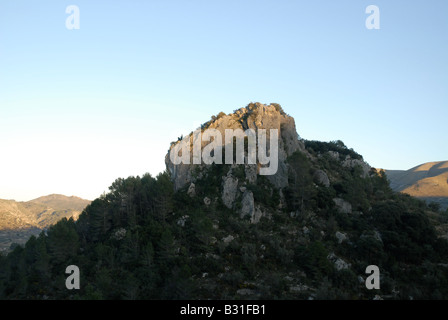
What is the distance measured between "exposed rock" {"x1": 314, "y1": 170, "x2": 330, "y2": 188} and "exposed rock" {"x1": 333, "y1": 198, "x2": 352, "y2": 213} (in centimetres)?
538

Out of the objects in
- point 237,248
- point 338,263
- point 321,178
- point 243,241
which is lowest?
point 338,263

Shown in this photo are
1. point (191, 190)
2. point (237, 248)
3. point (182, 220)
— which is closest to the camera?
point (237, 248)

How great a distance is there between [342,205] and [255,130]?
26532 millimetres

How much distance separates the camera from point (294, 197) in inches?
2158

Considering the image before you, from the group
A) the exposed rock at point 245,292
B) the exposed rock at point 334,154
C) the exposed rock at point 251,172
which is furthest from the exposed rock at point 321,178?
the exposed rock at point 245,292

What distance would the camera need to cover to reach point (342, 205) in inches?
2141

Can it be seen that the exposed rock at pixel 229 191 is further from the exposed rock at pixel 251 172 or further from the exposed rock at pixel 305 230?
the exposed rock at pixel 305 230

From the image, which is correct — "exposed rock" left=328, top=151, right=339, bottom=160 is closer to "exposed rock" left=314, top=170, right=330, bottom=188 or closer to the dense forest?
the dense forest

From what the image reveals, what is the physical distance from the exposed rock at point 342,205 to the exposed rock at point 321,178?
5.38m

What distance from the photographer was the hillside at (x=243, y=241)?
35.0 metres

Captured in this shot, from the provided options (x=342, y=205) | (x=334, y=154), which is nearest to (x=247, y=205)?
(x=342, y=205)

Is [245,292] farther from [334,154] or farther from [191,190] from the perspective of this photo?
[334,154]
